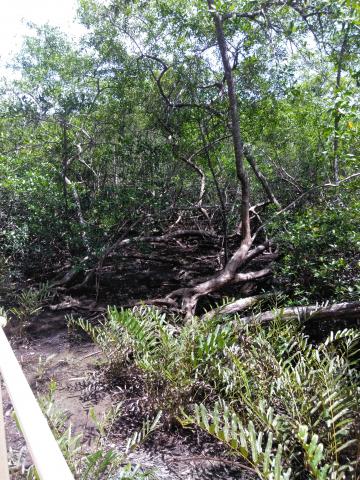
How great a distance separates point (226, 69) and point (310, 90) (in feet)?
11.2

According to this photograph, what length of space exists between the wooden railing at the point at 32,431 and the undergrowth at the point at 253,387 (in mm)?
1330

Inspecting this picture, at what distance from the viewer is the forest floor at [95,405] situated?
9.54 ft

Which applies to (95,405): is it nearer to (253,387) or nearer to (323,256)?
(253,387)

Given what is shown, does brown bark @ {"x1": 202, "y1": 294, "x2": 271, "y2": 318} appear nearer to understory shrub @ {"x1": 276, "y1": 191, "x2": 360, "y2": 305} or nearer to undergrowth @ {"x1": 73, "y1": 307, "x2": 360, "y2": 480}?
understory shrub @ {"x1": 276, "y1": 191, "x2": 360, "y2": 305}

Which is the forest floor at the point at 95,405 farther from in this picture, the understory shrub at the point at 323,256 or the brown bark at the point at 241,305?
the understory shrub at the point at 323,256

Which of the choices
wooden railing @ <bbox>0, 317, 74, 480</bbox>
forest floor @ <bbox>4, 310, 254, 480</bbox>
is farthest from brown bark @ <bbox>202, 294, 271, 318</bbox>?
wooden railing @ <bbox>0, 317, 74, 480</bbox>

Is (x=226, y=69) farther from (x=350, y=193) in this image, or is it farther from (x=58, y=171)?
(x=58, y=171)

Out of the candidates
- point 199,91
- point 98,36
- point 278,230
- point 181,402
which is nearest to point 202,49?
point 199,91

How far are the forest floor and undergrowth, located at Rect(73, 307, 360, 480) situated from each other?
17 cm

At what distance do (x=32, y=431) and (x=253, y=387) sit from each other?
2.64m

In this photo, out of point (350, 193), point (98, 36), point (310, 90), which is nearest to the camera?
point (350, 193)

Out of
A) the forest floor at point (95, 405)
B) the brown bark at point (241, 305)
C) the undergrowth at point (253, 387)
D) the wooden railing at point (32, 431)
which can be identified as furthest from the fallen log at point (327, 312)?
the wooden railing at point (32, 431)

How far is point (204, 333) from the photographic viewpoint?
12.8 ft

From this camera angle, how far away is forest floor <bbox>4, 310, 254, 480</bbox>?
291cm
